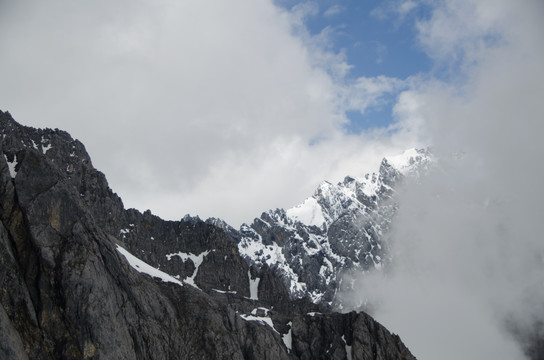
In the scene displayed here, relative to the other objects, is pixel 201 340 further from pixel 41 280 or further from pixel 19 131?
pixel 19 131

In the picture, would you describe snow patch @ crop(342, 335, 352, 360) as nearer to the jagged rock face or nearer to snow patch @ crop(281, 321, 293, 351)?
snow patch @ crop(281, 321, 293, 351)

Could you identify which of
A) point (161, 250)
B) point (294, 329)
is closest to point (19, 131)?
point (161, 250)

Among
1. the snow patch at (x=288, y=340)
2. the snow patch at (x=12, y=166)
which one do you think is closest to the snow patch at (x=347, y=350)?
the snow patch at (x=288, y=340)

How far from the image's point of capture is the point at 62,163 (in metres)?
188

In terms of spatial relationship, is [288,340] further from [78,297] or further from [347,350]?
[78,297]

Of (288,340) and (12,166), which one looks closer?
(12,166)

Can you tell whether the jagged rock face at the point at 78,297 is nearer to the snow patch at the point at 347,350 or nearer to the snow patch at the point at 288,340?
the snow patch at the point at 288,340

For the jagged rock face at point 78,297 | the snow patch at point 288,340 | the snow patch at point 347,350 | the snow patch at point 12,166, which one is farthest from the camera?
the snow patch at point 288,340

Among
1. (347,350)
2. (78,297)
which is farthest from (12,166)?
(347,350)

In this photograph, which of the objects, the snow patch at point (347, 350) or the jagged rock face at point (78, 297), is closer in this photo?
the jagged rock face at point (78, 297)

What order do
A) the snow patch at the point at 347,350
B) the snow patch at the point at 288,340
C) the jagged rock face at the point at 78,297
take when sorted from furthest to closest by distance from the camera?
the snow patch at the point at 288,340, the snow patch at the point at 347,350, the jagged rock face at the point at 78,297

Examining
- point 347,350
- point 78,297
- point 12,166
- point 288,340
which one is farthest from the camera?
point 288,340

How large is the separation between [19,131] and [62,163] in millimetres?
21061

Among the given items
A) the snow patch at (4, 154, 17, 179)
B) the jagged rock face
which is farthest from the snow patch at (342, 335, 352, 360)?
the snow patch at (4, 154, 17, 179)
